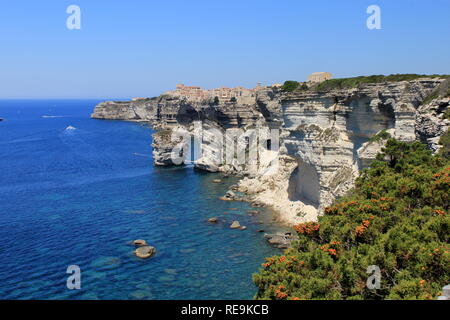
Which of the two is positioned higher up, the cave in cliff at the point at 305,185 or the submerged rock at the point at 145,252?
the cave in cliff at the point at 305,185

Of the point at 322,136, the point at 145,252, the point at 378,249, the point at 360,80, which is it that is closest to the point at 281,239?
the point at 322,136

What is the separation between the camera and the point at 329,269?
16797 mm

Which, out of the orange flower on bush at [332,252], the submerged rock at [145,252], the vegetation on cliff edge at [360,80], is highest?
the vegetation on cliff edge at [360,80]

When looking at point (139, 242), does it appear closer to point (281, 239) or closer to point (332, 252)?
point (281, 239)

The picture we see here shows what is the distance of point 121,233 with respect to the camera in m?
42.1

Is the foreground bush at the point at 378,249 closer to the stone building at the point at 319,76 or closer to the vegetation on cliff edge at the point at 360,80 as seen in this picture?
the vegetation on cliff edge at the point at 360,80

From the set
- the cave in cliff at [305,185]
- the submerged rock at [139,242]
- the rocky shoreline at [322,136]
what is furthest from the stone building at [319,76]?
the submerged rock at [139,242]

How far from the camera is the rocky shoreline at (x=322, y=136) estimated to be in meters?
32.4

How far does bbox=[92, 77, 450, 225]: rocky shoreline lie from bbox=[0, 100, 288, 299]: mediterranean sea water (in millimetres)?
4121

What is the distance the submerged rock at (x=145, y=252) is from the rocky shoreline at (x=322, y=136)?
586 inches

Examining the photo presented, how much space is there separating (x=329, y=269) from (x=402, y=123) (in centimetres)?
2022

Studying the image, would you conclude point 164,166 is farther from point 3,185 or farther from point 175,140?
point 3,185

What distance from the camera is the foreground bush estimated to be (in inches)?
572

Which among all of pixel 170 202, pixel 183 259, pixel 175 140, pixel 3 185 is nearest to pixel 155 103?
pixel 175 140
